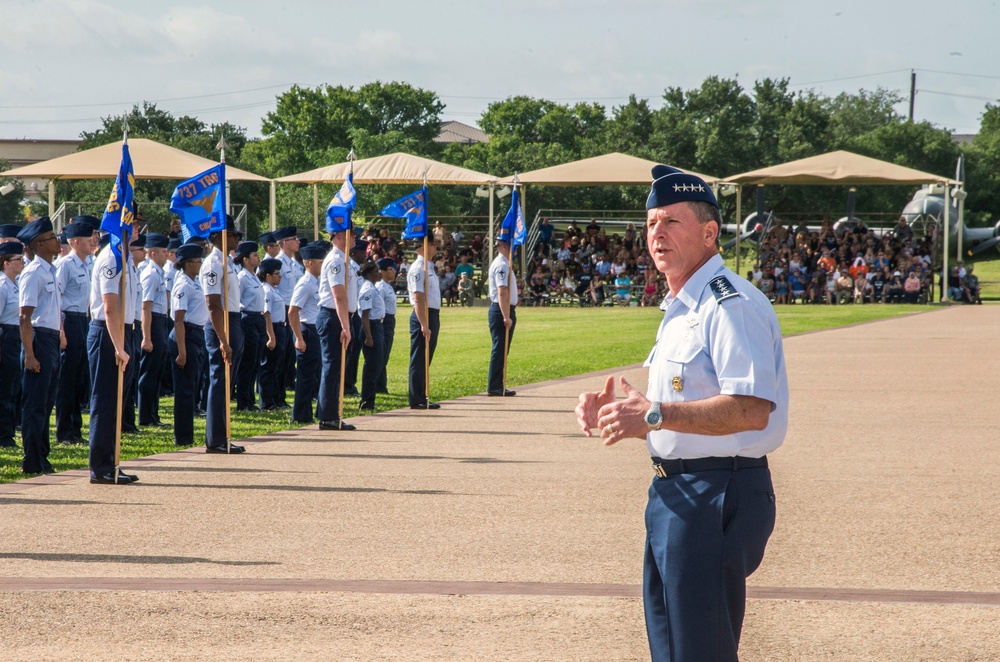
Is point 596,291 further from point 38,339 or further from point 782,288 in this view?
point 38,339

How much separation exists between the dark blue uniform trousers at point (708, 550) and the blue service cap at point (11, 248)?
9.79 metres

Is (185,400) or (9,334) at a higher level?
(9,334)

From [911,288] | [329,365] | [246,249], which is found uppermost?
[246,249]

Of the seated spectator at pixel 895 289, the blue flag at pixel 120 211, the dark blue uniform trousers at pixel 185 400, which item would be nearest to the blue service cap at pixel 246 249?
the dark blue uniform trousers at pixel 185 400

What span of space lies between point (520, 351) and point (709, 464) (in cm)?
1981

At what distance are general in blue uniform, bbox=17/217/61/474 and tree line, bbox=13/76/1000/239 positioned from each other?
131ft

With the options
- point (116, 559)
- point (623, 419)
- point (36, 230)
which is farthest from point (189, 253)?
point (623, 419)

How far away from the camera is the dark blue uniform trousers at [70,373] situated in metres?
11.9

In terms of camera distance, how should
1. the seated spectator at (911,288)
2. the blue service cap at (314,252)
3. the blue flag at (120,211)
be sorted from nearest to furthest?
the blue flag at (120,211), the blue service cap at (314,252), the seated spectator at (911,288)

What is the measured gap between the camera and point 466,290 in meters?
38.8

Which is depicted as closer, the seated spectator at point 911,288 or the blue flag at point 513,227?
the blue flag at point 513,227

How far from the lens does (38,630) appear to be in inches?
217

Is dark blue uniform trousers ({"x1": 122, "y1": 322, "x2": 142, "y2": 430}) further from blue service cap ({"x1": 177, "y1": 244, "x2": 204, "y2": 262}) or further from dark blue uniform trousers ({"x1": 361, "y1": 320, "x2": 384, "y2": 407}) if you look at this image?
dark blue uniform trousers ({"x1": 361, "y1": 320, "x2": 384, "y2": 407})

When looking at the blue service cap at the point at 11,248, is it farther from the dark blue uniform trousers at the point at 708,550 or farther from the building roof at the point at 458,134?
the building roof at the point at 458,134
